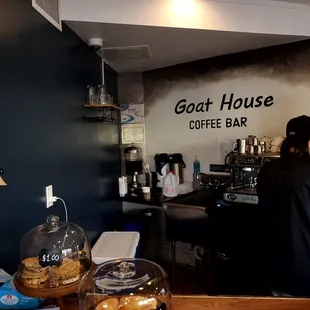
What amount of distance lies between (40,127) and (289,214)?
1412mm

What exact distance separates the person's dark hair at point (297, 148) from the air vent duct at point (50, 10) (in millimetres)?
1541

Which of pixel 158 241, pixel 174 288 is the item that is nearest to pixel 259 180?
pixel 174 288

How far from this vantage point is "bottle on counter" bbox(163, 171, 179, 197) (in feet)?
10.6

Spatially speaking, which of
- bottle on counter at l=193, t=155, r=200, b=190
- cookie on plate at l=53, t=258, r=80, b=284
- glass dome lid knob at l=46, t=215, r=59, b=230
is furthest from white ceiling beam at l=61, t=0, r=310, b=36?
cookie on plate at l=53, t=258, r=80, b=284

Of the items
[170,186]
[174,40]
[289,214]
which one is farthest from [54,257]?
[170,186]

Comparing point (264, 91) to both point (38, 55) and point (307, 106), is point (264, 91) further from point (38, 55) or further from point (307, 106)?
point (38, 55)

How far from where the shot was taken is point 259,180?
192 centimetres

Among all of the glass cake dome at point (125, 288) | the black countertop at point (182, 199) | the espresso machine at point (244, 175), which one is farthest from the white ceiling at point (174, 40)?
the glass cake dome at point (125, 288)

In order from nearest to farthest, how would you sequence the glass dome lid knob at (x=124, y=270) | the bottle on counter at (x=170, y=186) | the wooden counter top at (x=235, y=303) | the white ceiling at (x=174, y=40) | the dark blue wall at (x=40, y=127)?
the glass dome lid knob at (x=124, y=270) < the wooden counter top at (x=235, y=303) < the dark blue wall at (x=40, y=127) < the white ceiling at (x=174, y=40) < the bottle on counter at (x=170, y=186)

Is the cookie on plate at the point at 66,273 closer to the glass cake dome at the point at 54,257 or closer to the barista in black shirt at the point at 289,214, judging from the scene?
the glass cake dome at the point at 54,257

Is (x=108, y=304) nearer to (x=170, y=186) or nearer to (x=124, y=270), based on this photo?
(x=124, y=270)

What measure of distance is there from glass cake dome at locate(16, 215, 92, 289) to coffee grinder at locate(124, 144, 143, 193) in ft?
7.47

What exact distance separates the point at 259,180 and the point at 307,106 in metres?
1.22

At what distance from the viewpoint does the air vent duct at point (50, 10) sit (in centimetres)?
172
